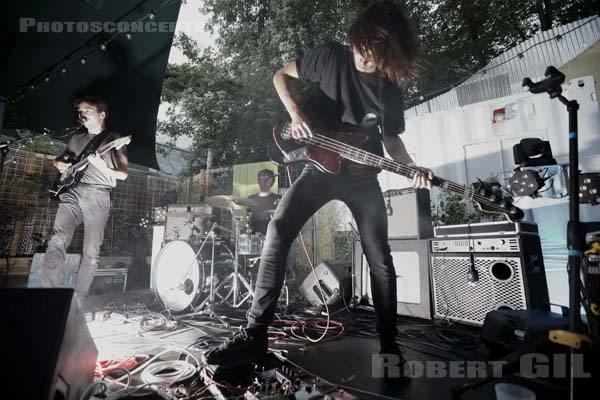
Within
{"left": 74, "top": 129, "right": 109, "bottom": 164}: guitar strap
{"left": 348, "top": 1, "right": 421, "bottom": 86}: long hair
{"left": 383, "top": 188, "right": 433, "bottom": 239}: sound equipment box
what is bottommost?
{"left": 383, "top": 188, "right": 433, "bottom": 239}: sound equipment box

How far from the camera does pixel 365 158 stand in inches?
70.7

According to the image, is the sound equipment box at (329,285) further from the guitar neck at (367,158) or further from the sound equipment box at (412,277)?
the guitar neck at (367,158)

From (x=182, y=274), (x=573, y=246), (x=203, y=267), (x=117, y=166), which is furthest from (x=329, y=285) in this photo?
(x=117, y=166)

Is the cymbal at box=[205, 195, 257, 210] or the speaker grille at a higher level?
the cymbal at box=[205, 195, 257, 210]

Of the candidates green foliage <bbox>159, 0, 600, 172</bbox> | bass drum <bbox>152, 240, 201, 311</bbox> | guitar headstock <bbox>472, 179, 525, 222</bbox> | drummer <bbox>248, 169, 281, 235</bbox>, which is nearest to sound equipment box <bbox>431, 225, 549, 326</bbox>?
guitar headstock <bbox>472, 179, 525, 222</bbox>

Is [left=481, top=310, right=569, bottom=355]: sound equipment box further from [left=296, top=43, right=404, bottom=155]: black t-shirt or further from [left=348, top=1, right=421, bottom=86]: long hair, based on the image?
[left=348, top=1, right=421, bottom=86]: long hair

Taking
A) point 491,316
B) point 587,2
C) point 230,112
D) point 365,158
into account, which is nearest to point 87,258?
point 365,158

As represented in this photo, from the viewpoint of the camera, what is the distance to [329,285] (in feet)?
11.3

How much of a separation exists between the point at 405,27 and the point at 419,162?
3114 mm

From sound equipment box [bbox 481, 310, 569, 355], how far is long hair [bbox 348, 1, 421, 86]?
1716 millimetres

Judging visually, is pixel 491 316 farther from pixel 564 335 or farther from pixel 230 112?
pixel 230 112

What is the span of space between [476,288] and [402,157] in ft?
4.66

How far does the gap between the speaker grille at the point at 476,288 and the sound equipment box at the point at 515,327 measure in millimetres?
449

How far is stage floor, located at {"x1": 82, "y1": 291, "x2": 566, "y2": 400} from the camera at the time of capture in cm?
129
